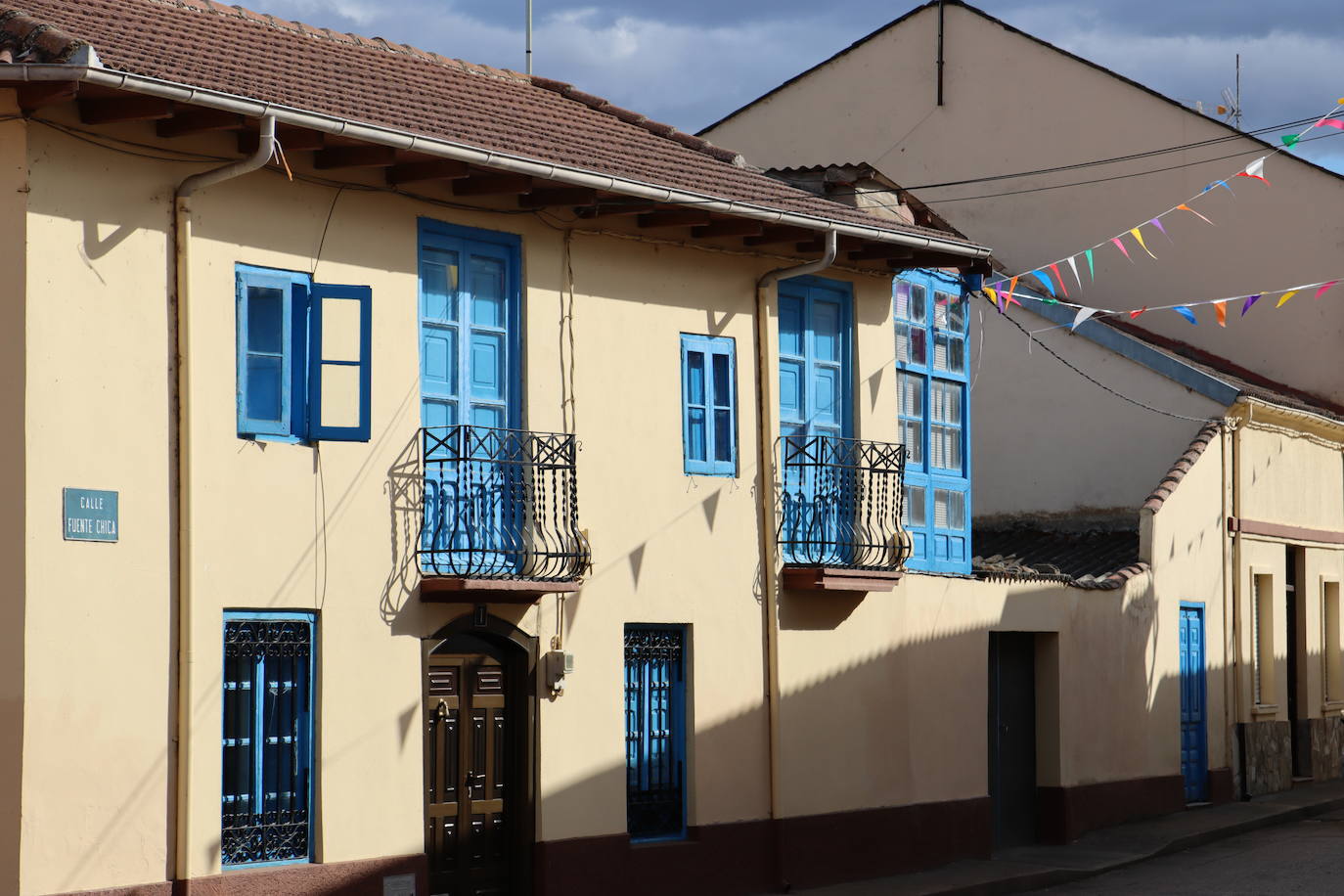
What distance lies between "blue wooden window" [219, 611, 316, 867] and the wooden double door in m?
1.05

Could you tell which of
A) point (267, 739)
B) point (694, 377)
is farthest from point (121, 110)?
point (694, 377)

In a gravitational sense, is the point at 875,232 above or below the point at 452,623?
above

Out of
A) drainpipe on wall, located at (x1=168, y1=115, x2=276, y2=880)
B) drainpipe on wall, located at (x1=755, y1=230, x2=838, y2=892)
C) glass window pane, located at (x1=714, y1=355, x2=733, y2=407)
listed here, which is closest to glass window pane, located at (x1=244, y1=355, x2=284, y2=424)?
drainpipe on wall, located at (x1=168, y1=115, x2=276, y2=880)

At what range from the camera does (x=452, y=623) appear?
41.6ft

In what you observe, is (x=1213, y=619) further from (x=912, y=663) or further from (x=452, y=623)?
(x=452, y=623)

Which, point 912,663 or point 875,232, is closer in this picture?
point 875,232

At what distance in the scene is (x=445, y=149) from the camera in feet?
38.8

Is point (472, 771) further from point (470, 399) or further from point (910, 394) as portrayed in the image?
point (910, 394)

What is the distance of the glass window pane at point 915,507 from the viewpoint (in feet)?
54.6

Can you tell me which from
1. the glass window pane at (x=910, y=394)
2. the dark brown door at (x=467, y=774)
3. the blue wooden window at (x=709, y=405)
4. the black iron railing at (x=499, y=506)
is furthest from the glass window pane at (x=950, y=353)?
the dark brown door at (x=467, y=774)

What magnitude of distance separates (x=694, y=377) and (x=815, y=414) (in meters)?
1.48

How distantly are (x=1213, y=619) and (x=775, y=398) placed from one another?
9.28 meters

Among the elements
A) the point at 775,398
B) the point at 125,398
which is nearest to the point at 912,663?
the point at 775,398

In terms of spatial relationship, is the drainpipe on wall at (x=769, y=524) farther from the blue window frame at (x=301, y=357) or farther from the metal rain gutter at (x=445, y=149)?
the blue window frame at (x=301, y=357)
